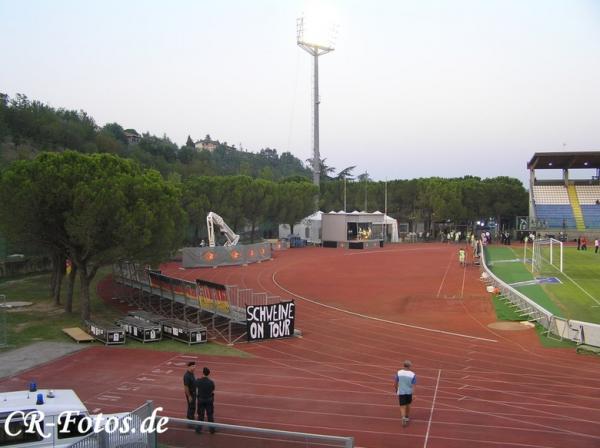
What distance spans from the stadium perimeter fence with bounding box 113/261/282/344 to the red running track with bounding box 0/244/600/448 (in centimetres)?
223

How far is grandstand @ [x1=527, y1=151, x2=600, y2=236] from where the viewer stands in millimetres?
75750

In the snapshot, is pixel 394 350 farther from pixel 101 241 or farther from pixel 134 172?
pixel 134 172

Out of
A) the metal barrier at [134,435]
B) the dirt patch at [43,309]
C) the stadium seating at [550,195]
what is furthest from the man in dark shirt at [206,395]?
the stadium seating at [550,195]

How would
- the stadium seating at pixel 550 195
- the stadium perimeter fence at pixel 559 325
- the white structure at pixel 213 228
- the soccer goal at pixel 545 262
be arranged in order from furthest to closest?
the stadium seating at pixel 550 195, the white structure at pixel 213 228, the soccer goal at pixel 545 262, the stadium perimeter fence at pixel 559 325

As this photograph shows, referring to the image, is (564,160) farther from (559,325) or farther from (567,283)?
(559,325)

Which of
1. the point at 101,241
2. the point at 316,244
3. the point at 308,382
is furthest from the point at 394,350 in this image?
the point at 316,244

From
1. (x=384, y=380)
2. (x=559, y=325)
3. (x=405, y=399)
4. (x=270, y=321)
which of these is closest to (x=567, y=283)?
(x=559, y=325)

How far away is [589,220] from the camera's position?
7669 cm

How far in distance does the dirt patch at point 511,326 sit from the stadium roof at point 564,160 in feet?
188

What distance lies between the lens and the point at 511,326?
2433 centimetres

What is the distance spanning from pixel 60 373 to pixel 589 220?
74382mm

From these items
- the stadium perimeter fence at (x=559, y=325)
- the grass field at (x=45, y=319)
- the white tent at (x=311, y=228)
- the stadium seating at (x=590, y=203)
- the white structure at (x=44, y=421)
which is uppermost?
the stadium seating at (x=590, y=203)

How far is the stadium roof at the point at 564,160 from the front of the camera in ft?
247

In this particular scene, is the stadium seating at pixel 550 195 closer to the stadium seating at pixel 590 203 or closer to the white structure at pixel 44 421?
the stadium seating at pixel 590 203
